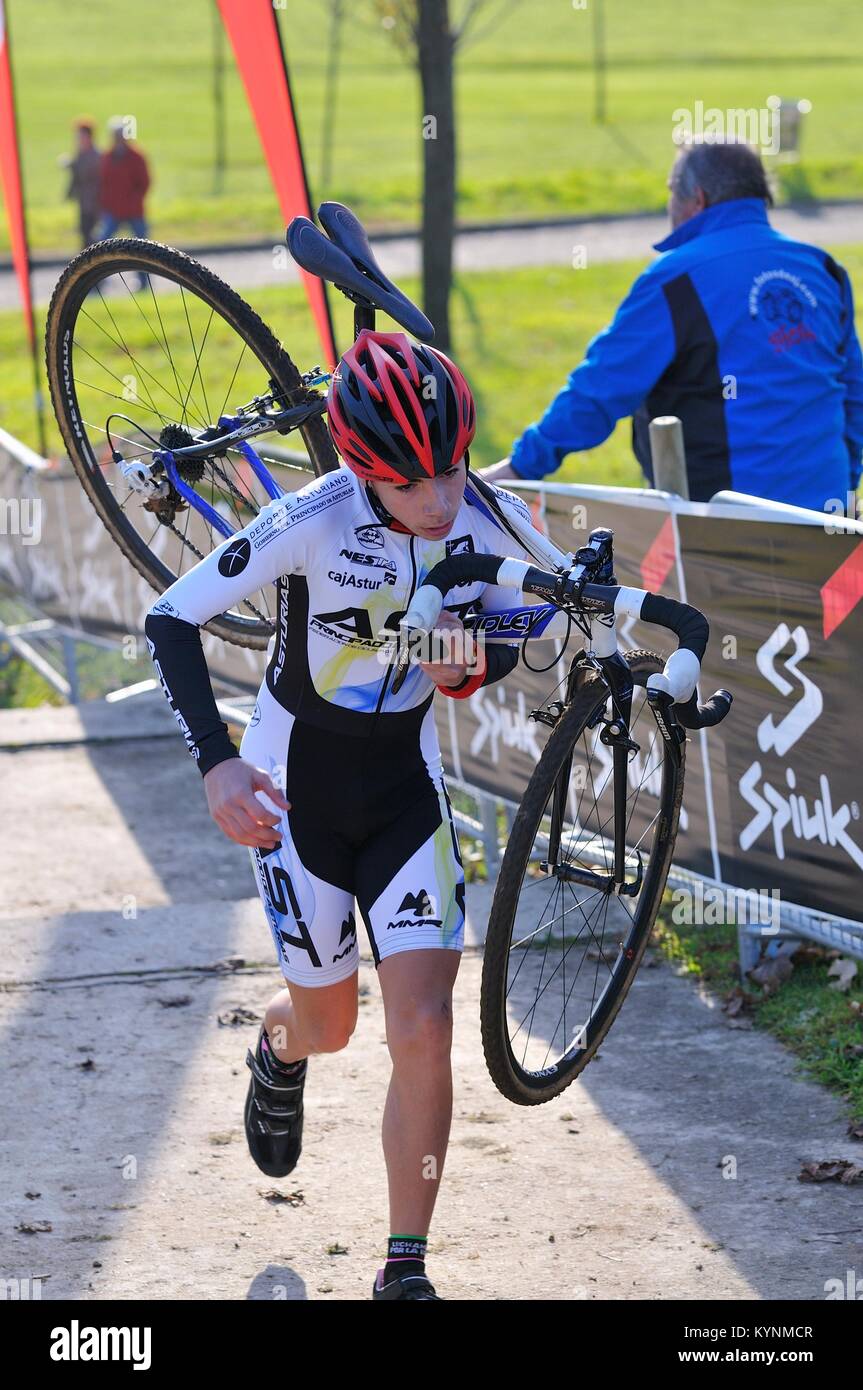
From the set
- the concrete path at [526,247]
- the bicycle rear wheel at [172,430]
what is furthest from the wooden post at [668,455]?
the concrete path at [526,247]

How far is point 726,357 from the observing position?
5934 mm

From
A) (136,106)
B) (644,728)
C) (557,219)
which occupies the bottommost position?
(644,728)

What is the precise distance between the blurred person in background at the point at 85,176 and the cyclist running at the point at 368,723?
65.6 ft

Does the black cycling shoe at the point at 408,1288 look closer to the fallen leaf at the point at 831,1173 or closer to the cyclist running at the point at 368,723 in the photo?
the cyclist running at the point at 368,723

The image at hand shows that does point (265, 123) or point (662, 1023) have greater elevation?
point (265, 123)

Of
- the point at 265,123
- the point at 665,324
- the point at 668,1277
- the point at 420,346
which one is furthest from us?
the point at 265,123

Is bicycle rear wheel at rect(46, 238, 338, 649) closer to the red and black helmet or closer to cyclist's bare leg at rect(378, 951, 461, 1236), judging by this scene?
the red and black helmet

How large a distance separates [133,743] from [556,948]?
4095mm

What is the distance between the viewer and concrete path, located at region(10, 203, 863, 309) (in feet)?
71.1

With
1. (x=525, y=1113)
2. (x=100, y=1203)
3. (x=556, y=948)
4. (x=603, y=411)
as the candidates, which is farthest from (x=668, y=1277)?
(x=603, y=411)

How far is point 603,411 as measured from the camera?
592 centimetres

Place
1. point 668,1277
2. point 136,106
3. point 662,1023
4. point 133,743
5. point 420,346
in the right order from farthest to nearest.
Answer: point 136,106 → point 133,743 → point 662,1023 → point 668,1277 → point 420,346

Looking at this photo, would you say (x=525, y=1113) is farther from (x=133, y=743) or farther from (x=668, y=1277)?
(x=133, y=743)

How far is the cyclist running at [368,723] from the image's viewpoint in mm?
3693
